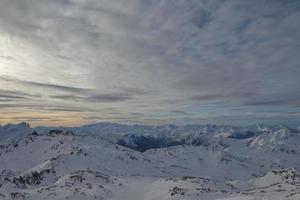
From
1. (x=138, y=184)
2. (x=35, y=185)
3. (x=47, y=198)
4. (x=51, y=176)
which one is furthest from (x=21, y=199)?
(x=51, y=176)

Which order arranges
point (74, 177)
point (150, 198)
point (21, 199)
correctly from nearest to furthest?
point (21, 199)
point (150, 198)
point (74, 177)

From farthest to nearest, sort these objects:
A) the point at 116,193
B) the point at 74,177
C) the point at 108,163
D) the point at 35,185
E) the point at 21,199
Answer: the point at 108,163 < the point at 35,185 < the point at 74,177 < the point at 116,193 < the point at 21,199

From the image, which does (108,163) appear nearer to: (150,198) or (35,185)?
(35,185)

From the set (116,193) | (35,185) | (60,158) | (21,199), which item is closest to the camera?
(21,199)

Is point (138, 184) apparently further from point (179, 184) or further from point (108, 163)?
point (108, 163)

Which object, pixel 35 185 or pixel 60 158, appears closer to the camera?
pixel 35 185

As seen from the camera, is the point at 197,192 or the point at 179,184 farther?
the point at 179,184

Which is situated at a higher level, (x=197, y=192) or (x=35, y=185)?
(x=197, y=192)

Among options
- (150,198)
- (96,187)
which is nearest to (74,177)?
(96,187)

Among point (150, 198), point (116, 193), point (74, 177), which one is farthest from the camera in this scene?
point (74, 177)
